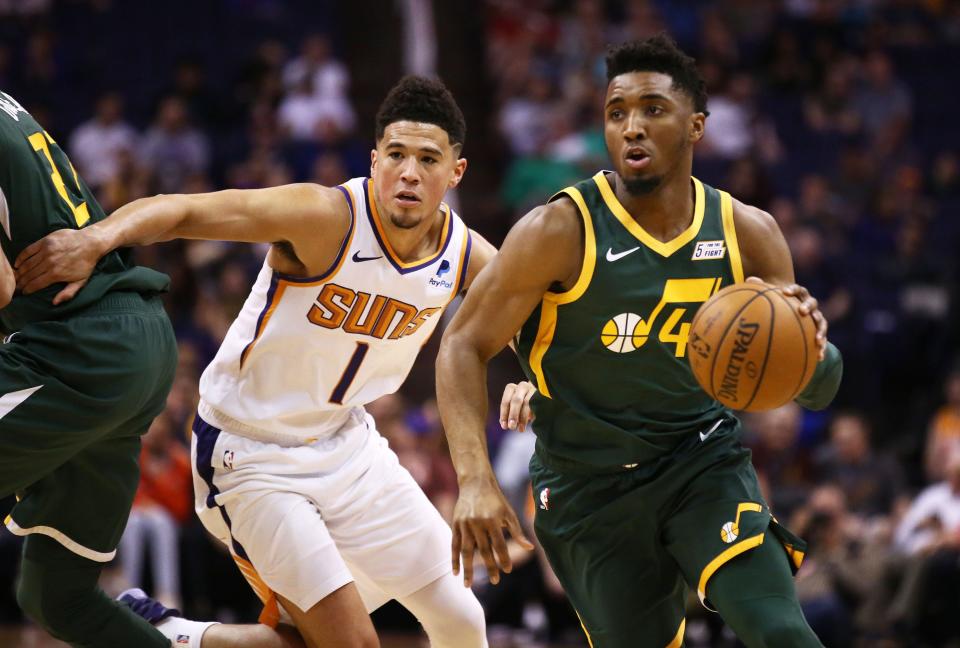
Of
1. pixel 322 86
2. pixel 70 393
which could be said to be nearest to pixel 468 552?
pixel 70 393

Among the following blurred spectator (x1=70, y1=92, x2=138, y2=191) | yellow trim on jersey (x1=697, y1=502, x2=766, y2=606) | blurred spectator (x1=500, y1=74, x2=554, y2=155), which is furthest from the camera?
blurred spectator (x1=500, y1=74, x2=554, y2=155)

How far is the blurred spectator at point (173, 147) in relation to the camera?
12.9m

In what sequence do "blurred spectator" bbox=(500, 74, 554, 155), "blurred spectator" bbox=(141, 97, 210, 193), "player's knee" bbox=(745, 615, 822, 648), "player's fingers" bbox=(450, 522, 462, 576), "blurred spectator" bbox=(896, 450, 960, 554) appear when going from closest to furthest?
"player's fingers" bbox=(450, 522, 462, 576)
"player's knee" bbox=(745, 615, 822, 648)
"blurred spectator" bbox=(896, 450, 960, 554)
"blurred spectator" bbox=(141, 97, 210, 193)
"blurred spectator" bbox=(500, 74, 554, 155)

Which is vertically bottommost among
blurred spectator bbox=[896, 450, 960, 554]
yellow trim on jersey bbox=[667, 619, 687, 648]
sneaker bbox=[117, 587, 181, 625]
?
blurred spectator bbox=[896, 450, 960, 554]

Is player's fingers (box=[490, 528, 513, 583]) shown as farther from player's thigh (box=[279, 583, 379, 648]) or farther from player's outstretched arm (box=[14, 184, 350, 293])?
player's outstretched arm (box=[14, 184, 350, 293])

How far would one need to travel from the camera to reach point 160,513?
9781 mm

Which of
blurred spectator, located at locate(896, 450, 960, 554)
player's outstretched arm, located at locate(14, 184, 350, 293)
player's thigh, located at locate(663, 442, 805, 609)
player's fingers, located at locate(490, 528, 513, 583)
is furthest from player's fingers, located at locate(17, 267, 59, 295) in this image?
blurred spectator, located at locate(896, 450, 960, 554)

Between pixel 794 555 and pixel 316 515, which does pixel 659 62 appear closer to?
pixel 794 555

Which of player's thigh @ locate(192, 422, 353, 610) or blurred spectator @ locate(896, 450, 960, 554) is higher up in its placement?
player's thigh @ locate(192, 422, 353, 610)

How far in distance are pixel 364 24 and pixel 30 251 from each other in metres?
10.1

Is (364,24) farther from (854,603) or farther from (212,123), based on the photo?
(854,603)

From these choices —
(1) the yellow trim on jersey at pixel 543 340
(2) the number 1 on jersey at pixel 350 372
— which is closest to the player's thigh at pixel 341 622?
(2) the number 1 on jersey at pixel 350 372

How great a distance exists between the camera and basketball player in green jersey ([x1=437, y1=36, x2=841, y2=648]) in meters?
4.36

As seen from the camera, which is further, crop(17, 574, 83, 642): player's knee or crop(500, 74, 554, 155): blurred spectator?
crop(500, 74, 554, 155): blurred spectator
